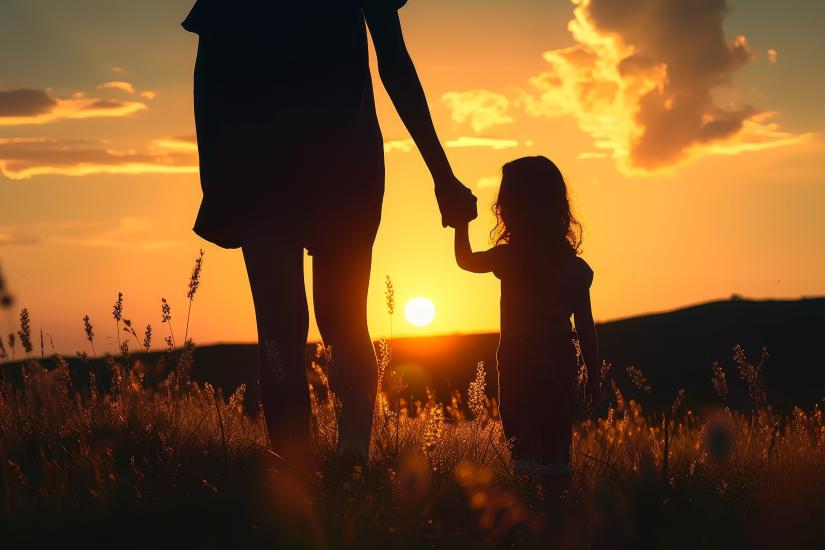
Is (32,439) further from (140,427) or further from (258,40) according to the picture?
(258,40)

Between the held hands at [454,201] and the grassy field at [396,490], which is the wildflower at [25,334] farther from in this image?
the held hands at [454,201]

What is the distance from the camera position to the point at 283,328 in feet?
12.0

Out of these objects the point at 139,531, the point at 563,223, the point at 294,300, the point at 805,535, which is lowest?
the point at 805,535

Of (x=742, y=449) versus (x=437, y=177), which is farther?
(x=742, y=449)

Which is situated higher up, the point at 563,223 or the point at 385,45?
the point at 385,45

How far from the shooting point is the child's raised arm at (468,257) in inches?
180

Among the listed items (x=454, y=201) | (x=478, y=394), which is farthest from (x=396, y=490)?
(x=454, y=201)

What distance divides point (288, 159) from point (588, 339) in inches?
69.5

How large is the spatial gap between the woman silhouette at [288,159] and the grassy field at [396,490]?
1.02 feet

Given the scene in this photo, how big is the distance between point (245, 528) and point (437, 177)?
1697mm

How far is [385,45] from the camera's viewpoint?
153 inches

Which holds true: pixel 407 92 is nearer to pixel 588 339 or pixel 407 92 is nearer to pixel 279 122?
pixel 279 122

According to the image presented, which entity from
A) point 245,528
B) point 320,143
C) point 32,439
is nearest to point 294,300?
point 320,143

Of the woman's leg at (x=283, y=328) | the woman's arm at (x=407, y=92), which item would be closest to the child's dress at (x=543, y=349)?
the woman's arm at (x=407, y=92)
